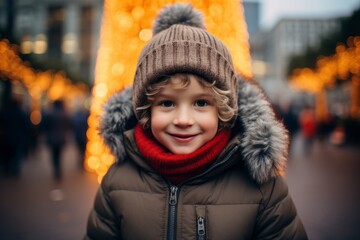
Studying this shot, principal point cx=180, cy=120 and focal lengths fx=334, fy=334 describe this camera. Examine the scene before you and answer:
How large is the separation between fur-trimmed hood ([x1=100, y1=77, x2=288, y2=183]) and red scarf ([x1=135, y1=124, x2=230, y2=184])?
12cm

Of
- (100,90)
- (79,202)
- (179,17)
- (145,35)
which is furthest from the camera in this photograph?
(79,202)

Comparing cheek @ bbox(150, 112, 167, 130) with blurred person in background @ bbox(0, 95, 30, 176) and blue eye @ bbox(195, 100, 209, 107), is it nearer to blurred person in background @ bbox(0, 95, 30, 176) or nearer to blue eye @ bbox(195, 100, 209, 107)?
blue eye @ bbox(195, 100, 209, 107)

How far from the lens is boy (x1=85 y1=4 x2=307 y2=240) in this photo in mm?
1419

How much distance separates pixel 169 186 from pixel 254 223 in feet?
1.30

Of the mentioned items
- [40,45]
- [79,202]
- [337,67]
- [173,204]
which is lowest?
[79,202]

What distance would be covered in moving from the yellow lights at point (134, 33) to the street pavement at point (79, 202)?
91 centimetres

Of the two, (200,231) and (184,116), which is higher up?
(184,116)

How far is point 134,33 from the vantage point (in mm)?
4902

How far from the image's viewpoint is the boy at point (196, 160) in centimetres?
142

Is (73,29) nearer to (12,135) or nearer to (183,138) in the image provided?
(12,135)

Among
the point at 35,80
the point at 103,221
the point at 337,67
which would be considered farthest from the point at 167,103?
the point at 35,80

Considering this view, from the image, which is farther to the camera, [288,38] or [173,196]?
[288,38]

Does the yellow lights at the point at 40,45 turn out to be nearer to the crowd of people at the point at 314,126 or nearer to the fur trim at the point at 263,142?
the crowd of people at the point at 314,126

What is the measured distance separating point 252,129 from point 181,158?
1.15ft
